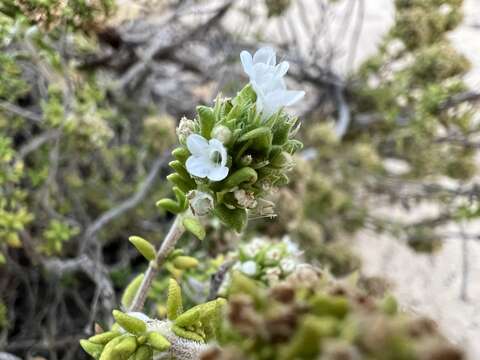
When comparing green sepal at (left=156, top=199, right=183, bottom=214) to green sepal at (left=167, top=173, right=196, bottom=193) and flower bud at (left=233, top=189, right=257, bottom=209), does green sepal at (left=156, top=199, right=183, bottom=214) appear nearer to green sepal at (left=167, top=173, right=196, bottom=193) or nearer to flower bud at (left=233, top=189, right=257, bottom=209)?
green sepal at (left=167, top=173, right=196, bottom=193)

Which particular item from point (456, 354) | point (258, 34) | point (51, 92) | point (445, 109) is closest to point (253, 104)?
point (456, 354)

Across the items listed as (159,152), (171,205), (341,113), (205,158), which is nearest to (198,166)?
(205,158)

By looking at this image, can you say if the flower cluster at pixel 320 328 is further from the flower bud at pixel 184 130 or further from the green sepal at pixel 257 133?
the flower bud at pixel 184 130

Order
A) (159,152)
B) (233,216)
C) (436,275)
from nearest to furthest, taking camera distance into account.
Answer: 1. (233,216)
2. (159,152)
3. (436,275)

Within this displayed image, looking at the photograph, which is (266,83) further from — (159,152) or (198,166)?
(159,152)

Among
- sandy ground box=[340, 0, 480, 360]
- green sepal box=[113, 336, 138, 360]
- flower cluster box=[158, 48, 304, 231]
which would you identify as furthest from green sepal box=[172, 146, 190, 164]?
sandy ground box=[340, 0, 480, 360]

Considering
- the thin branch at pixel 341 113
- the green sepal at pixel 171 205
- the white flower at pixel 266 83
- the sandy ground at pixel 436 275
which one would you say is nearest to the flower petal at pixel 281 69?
the white flower at pixel 266 83

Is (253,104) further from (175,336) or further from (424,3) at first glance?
(424,3)
